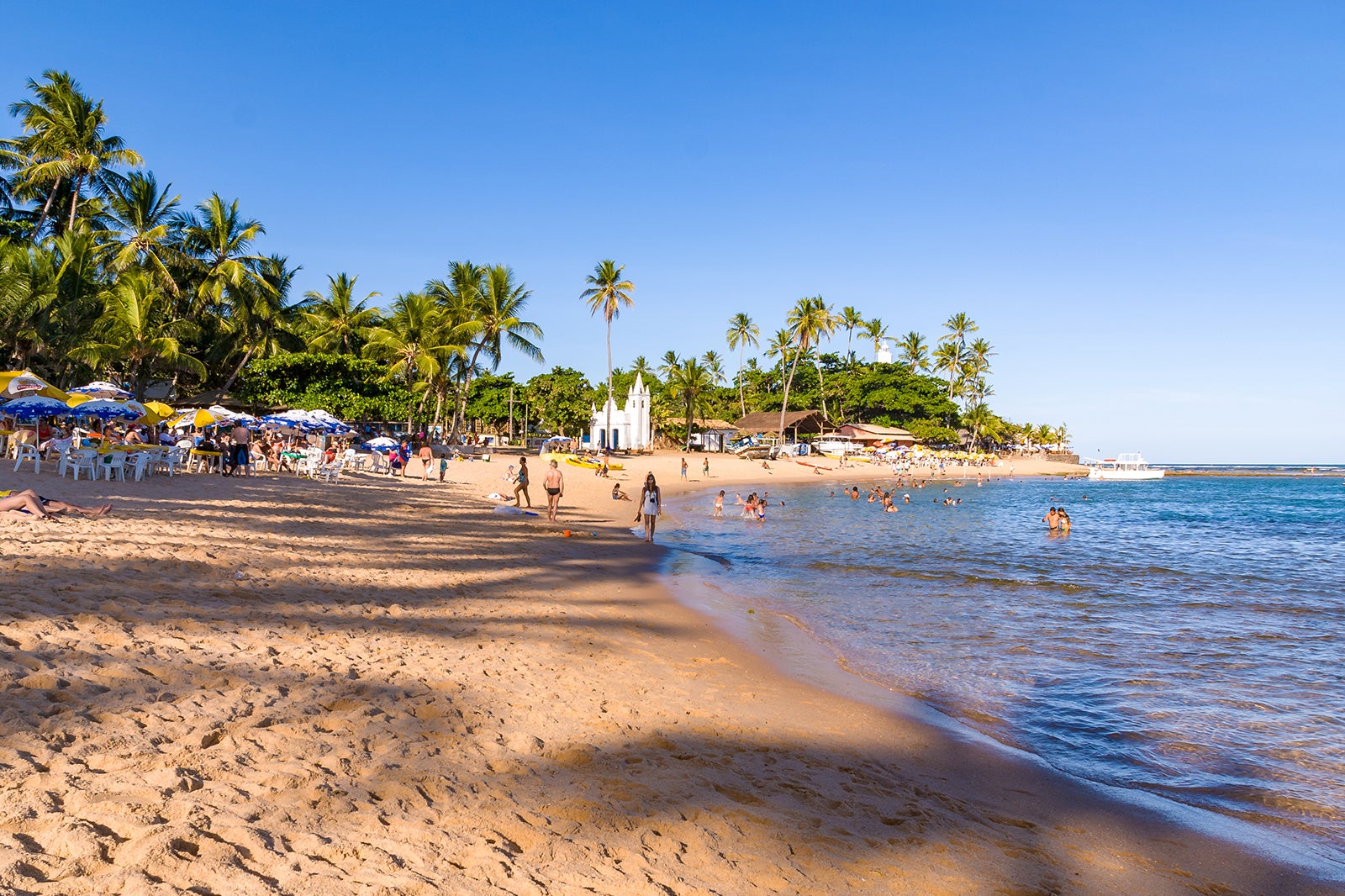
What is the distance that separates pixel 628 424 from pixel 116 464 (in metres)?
41.1

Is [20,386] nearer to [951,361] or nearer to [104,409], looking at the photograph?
[104,409]

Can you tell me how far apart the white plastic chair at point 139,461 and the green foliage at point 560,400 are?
43850mm

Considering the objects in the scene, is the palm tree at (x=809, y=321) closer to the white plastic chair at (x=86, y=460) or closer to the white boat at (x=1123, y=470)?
the white boat at (x=1123, y=470)

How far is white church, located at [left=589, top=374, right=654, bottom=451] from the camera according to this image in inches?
2169

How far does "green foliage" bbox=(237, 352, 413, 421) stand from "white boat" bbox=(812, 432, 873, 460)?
39993mm

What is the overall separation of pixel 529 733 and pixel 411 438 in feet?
131

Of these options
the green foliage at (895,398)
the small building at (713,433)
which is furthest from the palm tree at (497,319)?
the green foliage at (895,398)

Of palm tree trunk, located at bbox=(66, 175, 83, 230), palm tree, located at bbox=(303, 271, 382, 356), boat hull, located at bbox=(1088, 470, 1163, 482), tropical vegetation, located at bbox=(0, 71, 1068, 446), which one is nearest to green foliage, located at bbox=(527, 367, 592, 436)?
tropical vegetation, located at bbox=(0, 71, 1068, 446)

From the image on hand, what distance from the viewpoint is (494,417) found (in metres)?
62.8

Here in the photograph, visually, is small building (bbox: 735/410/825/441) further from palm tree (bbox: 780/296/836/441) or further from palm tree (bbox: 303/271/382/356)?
palm tree (bbox: 303/271/382/356)

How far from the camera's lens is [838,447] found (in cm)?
6906

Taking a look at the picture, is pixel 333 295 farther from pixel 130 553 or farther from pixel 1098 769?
pixel 1098 769

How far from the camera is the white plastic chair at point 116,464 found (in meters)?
15.1

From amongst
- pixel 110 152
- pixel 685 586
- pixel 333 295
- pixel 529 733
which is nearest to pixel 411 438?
pixel 333 295
